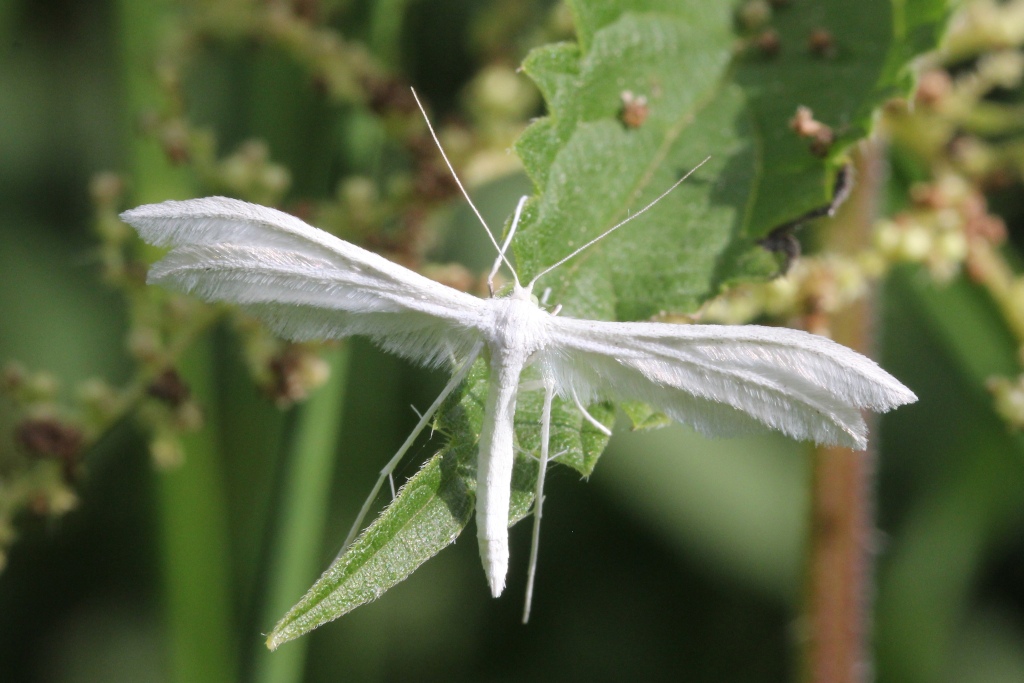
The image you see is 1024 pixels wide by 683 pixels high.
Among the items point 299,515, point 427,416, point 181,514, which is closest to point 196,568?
point 181,514

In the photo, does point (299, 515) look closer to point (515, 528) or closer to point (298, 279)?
point (298, 279)

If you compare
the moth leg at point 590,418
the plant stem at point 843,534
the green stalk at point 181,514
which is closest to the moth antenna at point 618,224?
the moth leg at point 590,418

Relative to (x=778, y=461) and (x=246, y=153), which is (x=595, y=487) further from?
(x=246, y=153)

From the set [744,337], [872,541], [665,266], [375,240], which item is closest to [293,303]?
[375,240]

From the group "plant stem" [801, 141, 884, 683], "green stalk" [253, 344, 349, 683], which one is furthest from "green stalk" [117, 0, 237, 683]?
"plant stem" [801, 141, 884, 683]

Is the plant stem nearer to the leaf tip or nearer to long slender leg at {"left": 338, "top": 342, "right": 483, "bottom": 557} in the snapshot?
long slender leg at {"left": 338, "top": 342, "right": 483, "bottom": 557}

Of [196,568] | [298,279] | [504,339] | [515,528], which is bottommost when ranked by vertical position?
[515,528]
